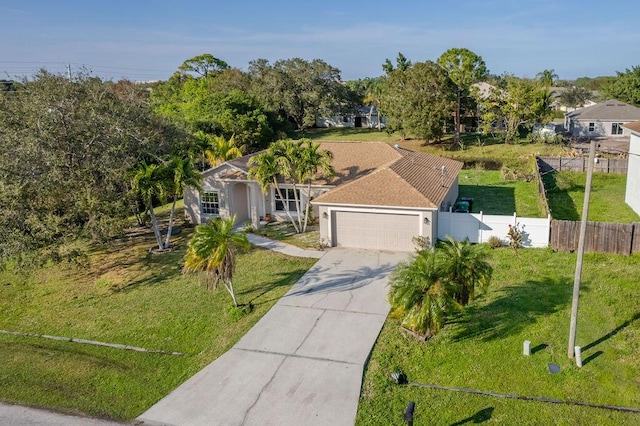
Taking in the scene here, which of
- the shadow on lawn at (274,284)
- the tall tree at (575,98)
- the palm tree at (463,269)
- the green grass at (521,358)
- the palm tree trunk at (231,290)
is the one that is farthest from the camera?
the tall tree at (575,98)

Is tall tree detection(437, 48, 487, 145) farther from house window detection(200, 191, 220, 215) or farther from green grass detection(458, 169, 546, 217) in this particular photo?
house window detection(200, 191, 220, 215)

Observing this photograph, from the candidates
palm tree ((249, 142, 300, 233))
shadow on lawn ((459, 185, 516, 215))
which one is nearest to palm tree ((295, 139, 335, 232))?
palm tree ((249, 142, 300, 233))

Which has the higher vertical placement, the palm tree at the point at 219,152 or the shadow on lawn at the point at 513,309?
the palm tree at the point at 219,152

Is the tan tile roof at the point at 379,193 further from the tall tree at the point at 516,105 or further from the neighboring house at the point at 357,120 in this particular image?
the neighboring house at the point at 357,120

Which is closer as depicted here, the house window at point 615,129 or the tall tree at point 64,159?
the tall tree at point 64,159

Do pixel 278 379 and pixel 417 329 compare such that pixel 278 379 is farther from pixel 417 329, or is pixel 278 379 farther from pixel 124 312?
pixel 124 312

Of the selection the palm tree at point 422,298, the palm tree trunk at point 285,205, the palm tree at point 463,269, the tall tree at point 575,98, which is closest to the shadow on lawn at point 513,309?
the palm tree at point 463,269

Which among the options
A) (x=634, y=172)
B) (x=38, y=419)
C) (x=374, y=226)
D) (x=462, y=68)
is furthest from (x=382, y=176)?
(x=462, y=68)
